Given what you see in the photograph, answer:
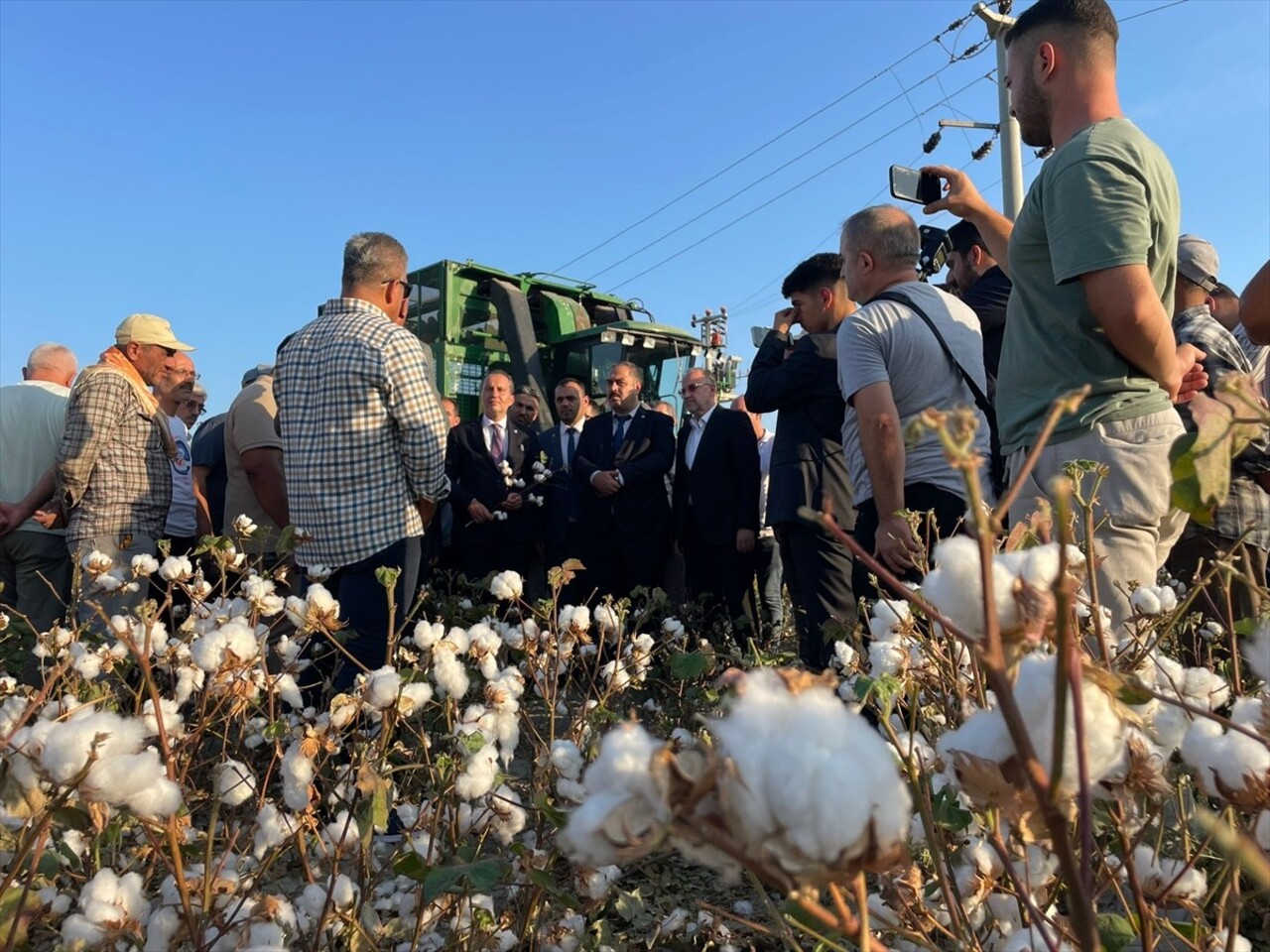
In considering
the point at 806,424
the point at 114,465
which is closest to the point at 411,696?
the point at 806,424

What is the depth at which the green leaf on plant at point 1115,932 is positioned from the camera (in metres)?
0.87

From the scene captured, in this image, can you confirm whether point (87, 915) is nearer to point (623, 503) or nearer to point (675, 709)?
point (675, 709)

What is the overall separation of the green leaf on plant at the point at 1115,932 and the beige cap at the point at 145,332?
12.9 ft

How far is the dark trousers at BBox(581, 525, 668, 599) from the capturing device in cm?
510

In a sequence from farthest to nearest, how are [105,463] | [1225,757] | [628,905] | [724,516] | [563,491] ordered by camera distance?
[563,491] → [724,516] → [105,463] → [628,905] → [1225,757]

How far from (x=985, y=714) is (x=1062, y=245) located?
4.74 ft

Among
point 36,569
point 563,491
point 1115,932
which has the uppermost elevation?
point 563,491

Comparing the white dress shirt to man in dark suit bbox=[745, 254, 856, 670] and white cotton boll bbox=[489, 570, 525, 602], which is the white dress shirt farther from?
white cotton boll bbox=[489, 570, 525, 602]

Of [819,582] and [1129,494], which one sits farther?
[819,582]

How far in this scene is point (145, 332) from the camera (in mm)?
3729

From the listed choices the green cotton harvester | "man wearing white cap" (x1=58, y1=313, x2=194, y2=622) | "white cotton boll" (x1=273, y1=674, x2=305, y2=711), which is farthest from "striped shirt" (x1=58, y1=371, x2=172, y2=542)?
the green cotton harvester

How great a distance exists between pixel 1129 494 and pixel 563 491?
14.0ft

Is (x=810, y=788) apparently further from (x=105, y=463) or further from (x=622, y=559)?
(x=622, y=559)

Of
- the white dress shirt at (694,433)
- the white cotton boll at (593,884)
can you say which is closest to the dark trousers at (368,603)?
the white cotton boll at (593,884)
